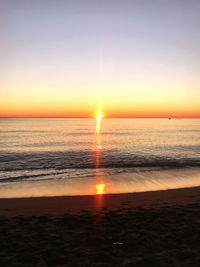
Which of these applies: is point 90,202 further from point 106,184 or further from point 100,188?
point 106,184

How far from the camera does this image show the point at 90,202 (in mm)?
12445

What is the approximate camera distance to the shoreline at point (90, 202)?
10875 millimetres

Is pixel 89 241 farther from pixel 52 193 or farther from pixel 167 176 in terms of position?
pixel 167 176

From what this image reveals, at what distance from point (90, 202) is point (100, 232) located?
418 centimetres

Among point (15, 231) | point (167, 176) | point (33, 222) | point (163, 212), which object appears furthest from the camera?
point (167, 176)

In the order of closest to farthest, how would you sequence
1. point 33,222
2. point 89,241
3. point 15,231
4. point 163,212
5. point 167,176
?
point 89,241
point 15,231
point 33,222
point 163,212
point 167,176

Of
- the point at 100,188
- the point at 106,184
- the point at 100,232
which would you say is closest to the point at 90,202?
the point at 100,188

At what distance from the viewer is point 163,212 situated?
34.3 feet

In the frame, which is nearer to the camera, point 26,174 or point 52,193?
point 52,193

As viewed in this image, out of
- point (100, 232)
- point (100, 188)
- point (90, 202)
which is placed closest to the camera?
point (100, 232)

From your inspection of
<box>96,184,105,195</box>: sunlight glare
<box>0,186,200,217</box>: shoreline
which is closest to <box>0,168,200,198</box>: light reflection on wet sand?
<box>96,184,105,195</box>: sunlight glare

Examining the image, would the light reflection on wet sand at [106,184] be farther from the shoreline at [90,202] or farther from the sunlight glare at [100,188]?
the shoreline at [90,202]

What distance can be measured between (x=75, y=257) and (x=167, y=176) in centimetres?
1527

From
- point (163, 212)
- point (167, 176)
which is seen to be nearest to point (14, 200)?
point (163, 212)
